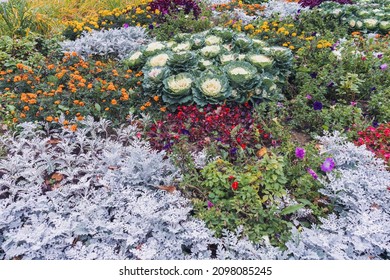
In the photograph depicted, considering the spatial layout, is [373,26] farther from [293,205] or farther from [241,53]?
[293,205]

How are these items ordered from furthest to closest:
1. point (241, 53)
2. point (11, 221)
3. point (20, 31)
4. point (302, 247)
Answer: point (20, 31) < point (241, 53) < point (11, 221) < point (302, 247)

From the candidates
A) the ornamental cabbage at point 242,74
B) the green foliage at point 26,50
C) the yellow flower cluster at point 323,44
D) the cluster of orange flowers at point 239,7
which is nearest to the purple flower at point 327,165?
the ornamental cabbage at point 242,74

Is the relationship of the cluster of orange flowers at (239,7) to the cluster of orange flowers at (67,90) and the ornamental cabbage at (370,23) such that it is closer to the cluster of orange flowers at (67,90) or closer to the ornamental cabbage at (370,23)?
the ornamental cabbage at (370,23)

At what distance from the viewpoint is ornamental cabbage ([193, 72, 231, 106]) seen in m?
3.20

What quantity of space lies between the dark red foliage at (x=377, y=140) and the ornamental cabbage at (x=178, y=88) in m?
1.51

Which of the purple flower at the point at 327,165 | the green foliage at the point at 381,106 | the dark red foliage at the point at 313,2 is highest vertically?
the purple flower at the point at 327,165

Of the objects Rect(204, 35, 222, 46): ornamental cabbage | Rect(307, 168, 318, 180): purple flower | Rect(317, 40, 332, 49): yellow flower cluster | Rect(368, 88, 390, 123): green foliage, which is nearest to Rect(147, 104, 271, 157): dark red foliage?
Rect(307, 168, 318, 180): purple flower

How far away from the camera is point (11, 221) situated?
2.30 m

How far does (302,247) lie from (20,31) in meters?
4.79

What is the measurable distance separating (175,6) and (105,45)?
63.3 inches

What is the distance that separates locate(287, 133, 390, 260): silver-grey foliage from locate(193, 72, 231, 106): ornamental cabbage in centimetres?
102

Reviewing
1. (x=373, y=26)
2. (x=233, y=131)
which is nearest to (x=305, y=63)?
(x=233, y=131)

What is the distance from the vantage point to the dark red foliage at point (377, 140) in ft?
9.21

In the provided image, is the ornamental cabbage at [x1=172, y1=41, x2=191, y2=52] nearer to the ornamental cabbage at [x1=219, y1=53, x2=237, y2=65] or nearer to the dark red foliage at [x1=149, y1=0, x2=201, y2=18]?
the ornamental cabbage at [x1=219, y1=53, x2=237, y2=65]
